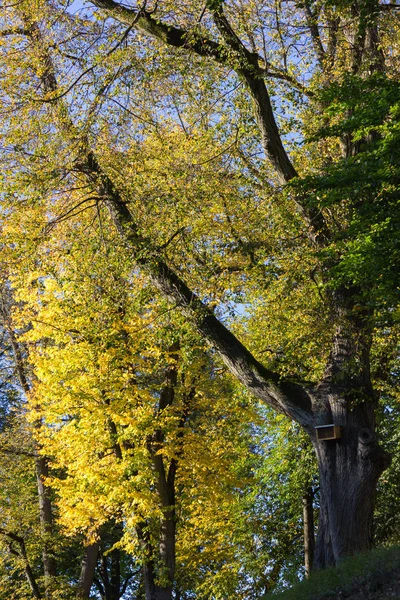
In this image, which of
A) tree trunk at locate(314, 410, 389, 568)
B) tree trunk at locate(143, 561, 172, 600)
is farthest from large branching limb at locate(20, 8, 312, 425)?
tree trunk at locate(143, 561, 172, 600)

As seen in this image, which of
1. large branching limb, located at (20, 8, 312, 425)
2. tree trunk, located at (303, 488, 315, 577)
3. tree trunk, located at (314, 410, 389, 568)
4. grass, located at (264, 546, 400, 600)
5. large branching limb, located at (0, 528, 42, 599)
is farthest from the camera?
tree trunk, located at (303, 488, 315, 577)

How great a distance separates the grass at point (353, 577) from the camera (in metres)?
8.51

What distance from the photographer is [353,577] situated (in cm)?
868

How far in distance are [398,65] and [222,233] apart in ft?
14.9

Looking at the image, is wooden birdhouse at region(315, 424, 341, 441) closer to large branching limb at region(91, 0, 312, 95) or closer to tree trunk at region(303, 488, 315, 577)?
large branching limb at region(91, 0, 312, 95)

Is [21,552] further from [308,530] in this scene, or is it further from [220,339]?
[220,339]

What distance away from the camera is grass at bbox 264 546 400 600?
Answer: 8.51m

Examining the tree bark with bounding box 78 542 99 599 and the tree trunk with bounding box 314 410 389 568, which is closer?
the tree trunk with bounding box 314 410 389 568

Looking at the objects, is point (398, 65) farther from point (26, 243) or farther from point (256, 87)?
point (26, 243)

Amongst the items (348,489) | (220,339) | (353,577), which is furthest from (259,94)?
(353,577)

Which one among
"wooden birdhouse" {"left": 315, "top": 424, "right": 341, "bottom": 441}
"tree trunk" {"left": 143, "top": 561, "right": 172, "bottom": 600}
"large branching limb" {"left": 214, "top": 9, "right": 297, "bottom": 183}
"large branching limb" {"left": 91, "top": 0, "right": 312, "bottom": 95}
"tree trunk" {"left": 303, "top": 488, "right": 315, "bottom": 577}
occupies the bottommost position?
"tree trunk" {"left": 143, "top": 561, "right": 172, "bottom": 600}

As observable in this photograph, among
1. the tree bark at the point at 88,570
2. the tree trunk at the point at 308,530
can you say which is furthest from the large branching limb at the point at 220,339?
the tree bark at the point at 88,570

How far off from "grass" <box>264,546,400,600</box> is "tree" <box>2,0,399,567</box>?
1290 mm

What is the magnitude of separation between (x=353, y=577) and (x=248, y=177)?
7577mm
